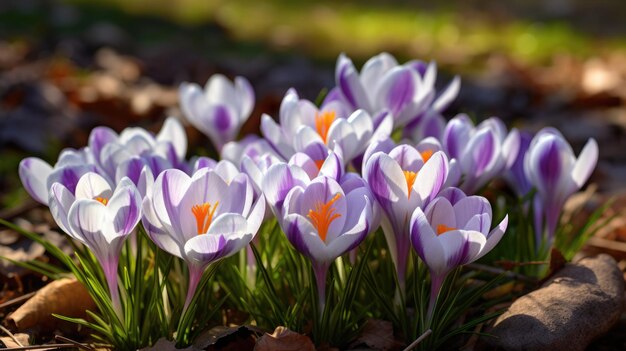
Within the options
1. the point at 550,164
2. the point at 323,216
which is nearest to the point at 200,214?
the point at 323,216

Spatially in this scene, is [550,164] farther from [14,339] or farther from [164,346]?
[14,339]

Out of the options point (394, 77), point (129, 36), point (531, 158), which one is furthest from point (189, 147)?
point (129, 36)

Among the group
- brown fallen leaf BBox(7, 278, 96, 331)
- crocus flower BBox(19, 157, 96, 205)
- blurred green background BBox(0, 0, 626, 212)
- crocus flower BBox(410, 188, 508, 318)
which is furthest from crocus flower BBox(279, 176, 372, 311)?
blurred green background BBox(0, 0, 626, 212)

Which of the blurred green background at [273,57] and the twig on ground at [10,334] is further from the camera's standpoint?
the blurred green background at [273,57]

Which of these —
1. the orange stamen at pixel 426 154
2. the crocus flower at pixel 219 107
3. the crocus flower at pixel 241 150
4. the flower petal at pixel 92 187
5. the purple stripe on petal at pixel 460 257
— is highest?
the crocus flower at pixel 219 107

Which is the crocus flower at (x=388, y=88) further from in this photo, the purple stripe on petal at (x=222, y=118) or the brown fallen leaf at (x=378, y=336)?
the brown fallen leaf at (x=378, y=336)

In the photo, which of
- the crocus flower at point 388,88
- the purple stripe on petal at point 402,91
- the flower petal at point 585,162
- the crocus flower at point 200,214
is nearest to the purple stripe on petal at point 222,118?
the crocus flower at point 388,88

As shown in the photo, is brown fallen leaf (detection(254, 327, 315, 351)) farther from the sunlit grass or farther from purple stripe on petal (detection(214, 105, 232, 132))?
the sunlit grass

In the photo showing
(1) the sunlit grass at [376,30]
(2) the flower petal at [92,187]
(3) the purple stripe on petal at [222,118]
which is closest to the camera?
(2) the flower petal at [92,187]
